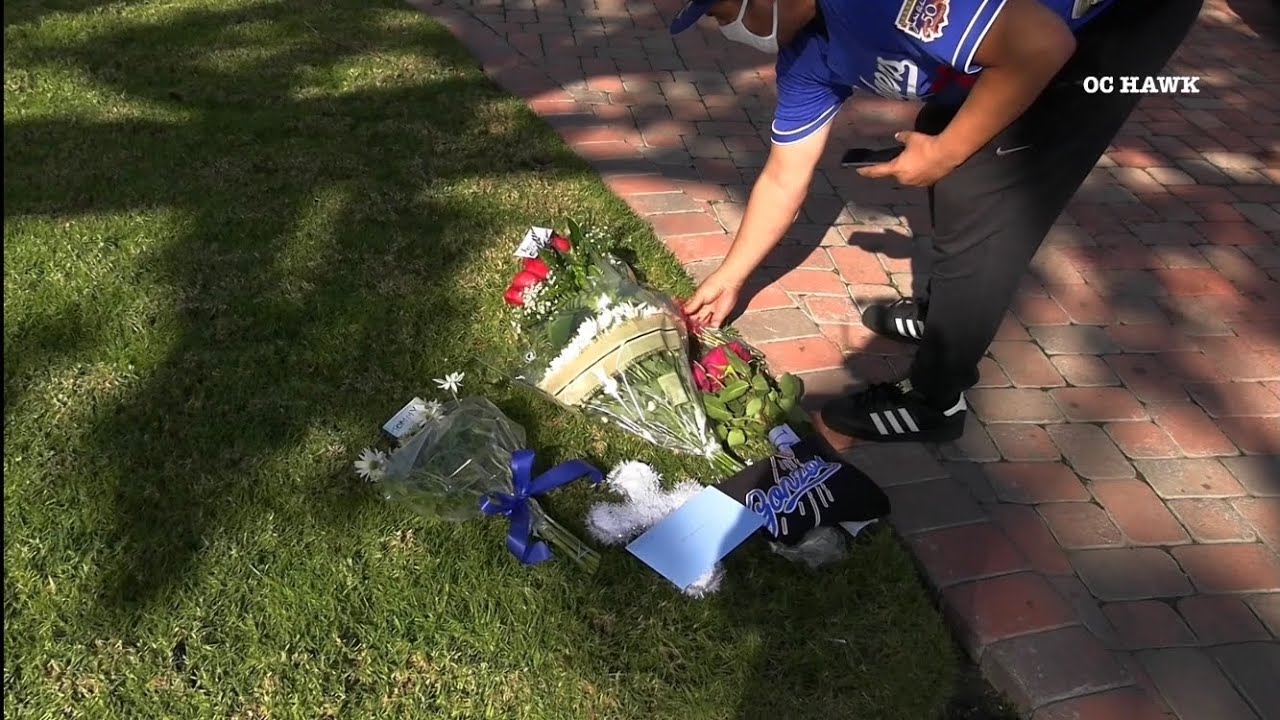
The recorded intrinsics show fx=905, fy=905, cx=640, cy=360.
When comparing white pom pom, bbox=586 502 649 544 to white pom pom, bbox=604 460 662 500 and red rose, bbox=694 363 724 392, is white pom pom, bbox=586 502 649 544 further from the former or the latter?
red rose, bbox=694 363 724 392

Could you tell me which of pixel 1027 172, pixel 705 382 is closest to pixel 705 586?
pixel 705 382

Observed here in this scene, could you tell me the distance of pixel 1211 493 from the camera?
2.53 metres

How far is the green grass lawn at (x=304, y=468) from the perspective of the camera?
1.96 metres

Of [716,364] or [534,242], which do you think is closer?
[716,364]

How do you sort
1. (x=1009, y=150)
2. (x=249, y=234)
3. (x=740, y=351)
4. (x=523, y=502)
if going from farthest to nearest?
(x=249, y=234) < (x=740, y=351) < (x=523, y=502) < (x=1009, y=150)

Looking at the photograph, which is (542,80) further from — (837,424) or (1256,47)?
(1256,47)

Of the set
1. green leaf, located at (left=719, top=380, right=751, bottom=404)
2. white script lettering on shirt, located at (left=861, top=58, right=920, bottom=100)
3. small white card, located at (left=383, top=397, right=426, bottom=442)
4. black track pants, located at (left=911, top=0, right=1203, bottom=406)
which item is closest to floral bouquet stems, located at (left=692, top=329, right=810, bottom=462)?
green leaf, located at (left=719, top=380, right=751, bottom=404)

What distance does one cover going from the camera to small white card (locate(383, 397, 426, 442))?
8.05ft

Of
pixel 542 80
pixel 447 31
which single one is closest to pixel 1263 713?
pixel 542 80

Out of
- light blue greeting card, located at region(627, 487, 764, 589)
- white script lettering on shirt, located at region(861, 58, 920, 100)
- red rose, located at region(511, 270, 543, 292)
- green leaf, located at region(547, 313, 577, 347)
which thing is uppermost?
white script lettering on shirt, located at region(861, 58, 920, 100)

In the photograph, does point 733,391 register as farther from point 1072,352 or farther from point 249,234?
point 249,234

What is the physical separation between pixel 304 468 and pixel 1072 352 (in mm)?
2449

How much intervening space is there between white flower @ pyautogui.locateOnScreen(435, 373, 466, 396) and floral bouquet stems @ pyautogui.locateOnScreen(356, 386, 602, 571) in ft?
0.75

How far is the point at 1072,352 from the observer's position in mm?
3045
